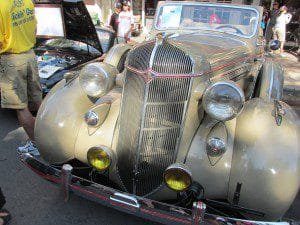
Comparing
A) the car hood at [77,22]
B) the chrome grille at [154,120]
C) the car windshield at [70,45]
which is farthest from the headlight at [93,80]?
the car windshield at [70,45]

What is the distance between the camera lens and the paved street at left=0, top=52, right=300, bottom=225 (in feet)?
10.3

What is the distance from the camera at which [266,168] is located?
2.44 meters

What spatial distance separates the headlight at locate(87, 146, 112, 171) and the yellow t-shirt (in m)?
1.76

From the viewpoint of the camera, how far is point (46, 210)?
3266 millimetres

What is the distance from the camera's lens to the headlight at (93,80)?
2.98 m

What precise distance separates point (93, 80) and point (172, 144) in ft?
3.04

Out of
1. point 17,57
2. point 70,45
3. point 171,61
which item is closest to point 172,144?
point 171,61

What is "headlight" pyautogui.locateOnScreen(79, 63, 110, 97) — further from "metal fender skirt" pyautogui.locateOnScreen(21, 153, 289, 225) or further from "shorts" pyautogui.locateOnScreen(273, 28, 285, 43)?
"shorts" pyautogui.locateOnScreen(273, 28, 285, 43)

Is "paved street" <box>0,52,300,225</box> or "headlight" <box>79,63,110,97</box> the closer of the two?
"headlight" <box>79,63,110,97</box>

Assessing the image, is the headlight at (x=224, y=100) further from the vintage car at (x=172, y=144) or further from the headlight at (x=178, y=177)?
the headlight at (x=178, y=177)

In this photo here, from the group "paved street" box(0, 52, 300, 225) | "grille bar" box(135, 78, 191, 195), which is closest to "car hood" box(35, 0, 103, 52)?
"paved street" box(0, 52, 300, 225)

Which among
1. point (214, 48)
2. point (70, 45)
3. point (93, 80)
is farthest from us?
point (70, 45)

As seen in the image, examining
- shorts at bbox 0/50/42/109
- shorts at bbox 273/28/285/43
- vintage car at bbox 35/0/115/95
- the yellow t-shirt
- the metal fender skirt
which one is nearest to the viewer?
the metal fender skirt

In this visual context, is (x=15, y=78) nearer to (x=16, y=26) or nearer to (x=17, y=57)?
(x=17, y=57)
